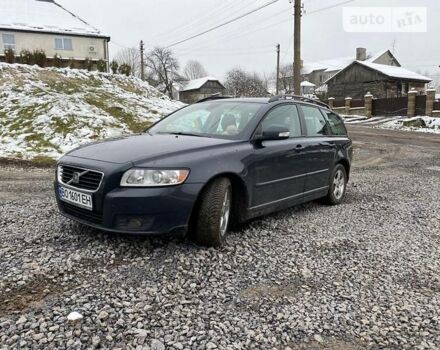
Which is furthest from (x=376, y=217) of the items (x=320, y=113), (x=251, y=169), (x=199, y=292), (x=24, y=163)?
(x=24, y=163)

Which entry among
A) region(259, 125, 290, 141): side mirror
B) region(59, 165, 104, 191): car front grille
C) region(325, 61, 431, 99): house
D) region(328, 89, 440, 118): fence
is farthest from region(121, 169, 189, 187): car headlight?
Result: region(325, 61, 431, 99): house

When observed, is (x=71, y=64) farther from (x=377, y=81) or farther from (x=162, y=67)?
(x=162, y=67)

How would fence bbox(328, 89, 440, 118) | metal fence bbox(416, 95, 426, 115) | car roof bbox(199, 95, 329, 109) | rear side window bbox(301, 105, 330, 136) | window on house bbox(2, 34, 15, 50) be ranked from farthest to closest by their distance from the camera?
1. window on house bbox(2, 34, 15, 50)
2. metal fence bbox(416, 95, 426, 115)
3. fence bbox(328, 89, 440, 118)
4. rear side window bbox(301, 105, 330, 136)
5. car roof bbox(199, 95, 329, 109)

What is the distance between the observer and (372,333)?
2684 mm

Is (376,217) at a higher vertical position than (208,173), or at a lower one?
lower

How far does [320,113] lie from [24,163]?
22.2 feet

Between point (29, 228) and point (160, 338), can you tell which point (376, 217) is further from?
point (29, 228)

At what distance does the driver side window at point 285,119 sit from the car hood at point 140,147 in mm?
730

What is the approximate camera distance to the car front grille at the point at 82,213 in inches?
139

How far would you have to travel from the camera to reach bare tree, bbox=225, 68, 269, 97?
60.1 m

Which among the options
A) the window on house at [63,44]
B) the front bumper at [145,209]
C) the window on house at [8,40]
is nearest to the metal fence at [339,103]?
the window on house at [63,44]

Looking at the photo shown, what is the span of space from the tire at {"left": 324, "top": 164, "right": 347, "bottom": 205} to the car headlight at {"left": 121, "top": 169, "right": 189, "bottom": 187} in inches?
122

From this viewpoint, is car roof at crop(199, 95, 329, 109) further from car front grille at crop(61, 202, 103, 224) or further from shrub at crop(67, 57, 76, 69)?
shrub at crop(67, 57, 76, 69)

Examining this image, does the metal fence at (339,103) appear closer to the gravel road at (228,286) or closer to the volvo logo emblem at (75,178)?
the gravel road at (228,286)
